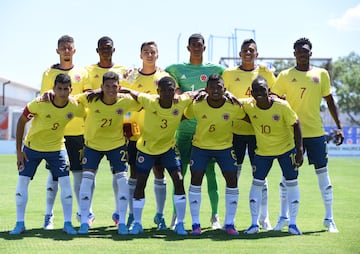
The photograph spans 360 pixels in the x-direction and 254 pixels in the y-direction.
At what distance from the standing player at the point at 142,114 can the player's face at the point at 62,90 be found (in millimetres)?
1006

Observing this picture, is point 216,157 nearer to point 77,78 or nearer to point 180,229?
point 180,229

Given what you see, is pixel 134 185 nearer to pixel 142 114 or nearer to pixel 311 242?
pixel 142 114

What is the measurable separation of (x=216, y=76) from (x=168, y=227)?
2160 mm

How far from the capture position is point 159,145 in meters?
6.86

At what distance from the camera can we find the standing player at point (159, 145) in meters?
6.79

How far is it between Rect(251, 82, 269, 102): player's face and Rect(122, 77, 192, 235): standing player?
81cm

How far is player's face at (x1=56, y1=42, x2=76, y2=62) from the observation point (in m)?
7.33

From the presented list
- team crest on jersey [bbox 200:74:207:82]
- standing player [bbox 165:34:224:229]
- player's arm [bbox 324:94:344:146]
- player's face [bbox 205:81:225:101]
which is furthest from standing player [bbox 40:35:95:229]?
player's arm [bbox 324:94:344:146]

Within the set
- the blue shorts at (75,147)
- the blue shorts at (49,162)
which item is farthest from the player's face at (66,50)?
the blue shorts at (49,162)

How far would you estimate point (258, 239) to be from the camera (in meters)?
6.38

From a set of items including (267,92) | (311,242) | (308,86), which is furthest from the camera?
(308,86)

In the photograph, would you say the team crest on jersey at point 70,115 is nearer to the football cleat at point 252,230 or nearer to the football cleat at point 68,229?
the football cleat at point 68,229

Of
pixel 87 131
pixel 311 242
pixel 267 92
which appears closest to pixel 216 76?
pixel 267 92

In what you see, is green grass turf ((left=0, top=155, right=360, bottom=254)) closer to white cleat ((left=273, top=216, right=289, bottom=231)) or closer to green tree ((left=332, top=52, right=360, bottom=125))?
white cleat ((left=273, top=216, right=289, bottom=231))
